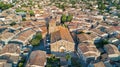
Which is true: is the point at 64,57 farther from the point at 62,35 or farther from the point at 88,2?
the point at 88,2

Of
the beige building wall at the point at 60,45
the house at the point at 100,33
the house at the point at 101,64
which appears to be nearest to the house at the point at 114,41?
the house at the point at 100,33

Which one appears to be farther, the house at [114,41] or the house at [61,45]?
the house at [114,41]

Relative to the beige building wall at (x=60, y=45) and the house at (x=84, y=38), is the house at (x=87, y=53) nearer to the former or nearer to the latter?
the beige building wall at (x=60, y=45)

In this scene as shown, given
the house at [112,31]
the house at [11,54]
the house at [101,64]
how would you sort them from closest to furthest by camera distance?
the house at [101,64] < the house at [11,54] < the house at [112,31]

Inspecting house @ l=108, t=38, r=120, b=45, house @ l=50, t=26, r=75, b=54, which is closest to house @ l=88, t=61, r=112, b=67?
house @ l=50, t=26, r=75, b=54

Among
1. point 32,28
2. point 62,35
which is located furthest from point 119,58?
point 32,28

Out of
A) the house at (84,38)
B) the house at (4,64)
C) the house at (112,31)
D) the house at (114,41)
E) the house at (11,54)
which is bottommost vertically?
the house at (112,31)

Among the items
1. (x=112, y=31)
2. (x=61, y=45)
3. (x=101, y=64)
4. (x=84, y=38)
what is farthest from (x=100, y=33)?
(x=101, y=64)

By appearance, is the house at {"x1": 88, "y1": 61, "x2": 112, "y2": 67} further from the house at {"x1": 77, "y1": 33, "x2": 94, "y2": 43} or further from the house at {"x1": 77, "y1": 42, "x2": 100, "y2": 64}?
the house at {"x1": 77, "y1": 33, "x2": 94, "y2": 43}
